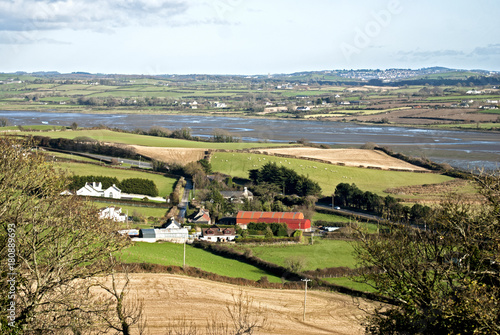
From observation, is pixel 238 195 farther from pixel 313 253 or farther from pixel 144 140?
pixel 144 140

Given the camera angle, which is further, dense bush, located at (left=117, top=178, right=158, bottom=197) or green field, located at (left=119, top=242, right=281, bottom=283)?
dense bush, located at (left=117, top=178, right=158, bottom=197)

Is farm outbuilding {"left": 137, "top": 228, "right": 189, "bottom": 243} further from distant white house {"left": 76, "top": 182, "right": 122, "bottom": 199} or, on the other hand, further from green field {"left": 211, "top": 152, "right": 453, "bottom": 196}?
green field {"left": 211, "top": 152, "right": 453, "bottom": 196}

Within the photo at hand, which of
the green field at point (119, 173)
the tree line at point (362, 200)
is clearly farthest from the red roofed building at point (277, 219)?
the green field at point (119, 173)

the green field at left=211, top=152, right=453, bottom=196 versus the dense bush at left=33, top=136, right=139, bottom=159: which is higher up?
the dense bush at left=33, top=136, right=139, bottom=159

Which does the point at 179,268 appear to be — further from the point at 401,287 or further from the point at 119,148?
the point at 119,148

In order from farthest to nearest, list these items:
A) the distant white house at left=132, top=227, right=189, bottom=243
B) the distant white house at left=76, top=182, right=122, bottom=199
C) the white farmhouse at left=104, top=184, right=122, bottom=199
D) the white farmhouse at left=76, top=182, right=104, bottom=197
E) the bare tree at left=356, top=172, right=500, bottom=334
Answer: the white farmhouse at left=104, top=184, right=122, bottom=199 → the distant white house at left=76, top=182, right=122, bottom=199 → the white farmhouse at left=76, top=182, right=104, bottom=197 → the distant white house at left=132, top=227, right=189, bottom=243 → the bare tree at left=356, top=172, right=500, bottom=334

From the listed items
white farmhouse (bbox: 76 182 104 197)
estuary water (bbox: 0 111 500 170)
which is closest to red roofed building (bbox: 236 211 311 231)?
white farmhouse (bbox: 76 182 104 197)

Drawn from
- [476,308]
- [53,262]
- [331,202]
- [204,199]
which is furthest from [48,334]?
[331,202]
